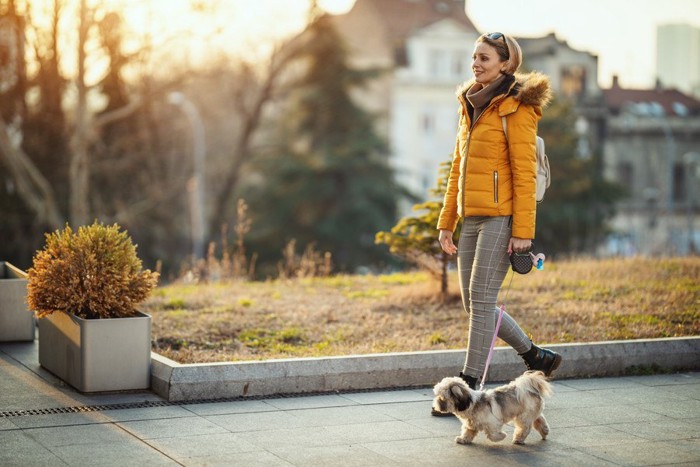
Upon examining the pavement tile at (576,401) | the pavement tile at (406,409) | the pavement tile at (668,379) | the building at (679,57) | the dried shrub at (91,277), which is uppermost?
the building at (679,57)

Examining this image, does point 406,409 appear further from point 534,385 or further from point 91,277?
point 91,277

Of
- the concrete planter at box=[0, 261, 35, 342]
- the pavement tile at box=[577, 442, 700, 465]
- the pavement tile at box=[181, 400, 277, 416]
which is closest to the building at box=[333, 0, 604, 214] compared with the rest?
the concrete planter at box=[0, 261, 35, 342]

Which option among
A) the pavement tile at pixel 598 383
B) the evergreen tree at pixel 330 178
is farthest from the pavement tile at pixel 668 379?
the evergreen tree at pixel 330 178

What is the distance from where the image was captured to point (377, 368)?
26.0ft

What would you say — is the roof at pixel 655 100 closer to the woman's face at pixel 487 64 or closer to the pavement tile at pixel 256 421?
the woman's face at pixel 487 64

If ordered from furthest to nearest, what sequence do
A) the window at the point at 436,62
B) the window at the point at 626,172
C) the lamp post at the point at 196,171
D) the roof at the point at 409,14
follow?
the window at the point at 626,172, the roof at the point at 409,14, the window at the point at 436,62, the lamp post at the point at 196,171

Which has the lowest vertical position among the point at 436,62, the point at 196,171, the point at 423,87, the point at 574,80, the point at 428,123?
the point at 196,171

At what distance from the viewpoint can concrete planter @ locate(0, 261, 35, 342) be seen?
9.41 m

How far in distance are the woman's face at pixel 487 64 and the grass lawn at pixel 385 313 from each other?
2.72 m

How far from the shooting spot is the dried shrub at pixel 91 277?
7.55 metres

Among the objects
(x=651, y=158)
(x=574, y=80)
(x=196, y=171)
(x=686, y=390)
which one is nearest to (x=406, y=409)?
(x=686, y=390)

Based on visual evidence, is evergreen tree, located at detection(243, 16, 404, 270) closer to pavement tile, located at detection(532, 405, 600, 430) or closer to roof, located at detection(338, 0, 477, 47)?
roof, located at detection(338, 0, 477, 47)

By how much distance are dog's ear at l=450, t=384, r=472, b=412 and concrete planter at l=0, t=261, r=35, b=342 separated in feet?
15.3

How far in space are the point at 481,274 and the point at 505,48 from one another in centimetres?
144
